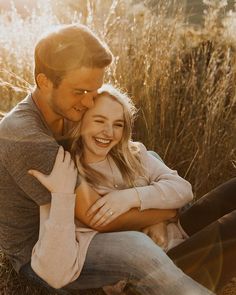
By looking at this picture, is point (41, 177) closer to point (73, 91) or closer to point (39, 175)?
point (39, 175)

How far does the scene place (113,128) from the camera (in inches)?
103

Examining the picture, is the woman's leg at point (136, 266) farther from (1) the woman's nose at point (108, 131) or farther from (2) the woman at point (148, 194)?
(1) the woman's nose at point (108, 131)

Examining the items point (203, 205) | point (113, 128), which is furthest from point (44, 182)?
point (203, 205)

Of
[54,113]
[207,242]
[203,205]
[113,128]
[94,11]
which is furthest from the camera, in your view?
[94,11]

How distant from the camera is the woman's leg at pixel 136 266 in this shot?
2062mm

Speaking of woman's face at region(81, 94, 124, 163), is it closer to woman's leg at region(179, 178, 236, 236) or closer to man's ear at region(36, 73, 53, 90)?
man's ear at region(36, 73, 53, 90)

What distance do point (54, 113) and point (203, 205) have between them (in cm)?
97

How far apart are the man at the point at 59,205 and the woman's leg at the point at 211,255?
0.11 meters

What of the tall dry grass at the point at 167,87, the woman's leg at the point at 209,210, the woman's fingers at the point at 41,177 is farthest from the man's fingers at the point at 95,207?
the tall dry grass at the point at 167,87

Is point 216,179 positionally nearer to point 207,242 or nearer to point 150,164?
point 150,164

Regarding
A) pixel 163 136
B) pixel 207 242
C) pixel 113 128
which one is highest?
pixel 113 128

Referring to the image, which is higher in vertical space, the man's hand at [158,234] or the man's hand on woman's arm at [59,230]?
the man's hand on woman's arm at [59,230]

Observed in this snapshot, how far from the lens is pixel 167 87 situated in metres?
3.90

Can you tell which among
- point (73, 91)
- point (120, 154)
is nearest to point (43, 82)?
point (73, 91)
